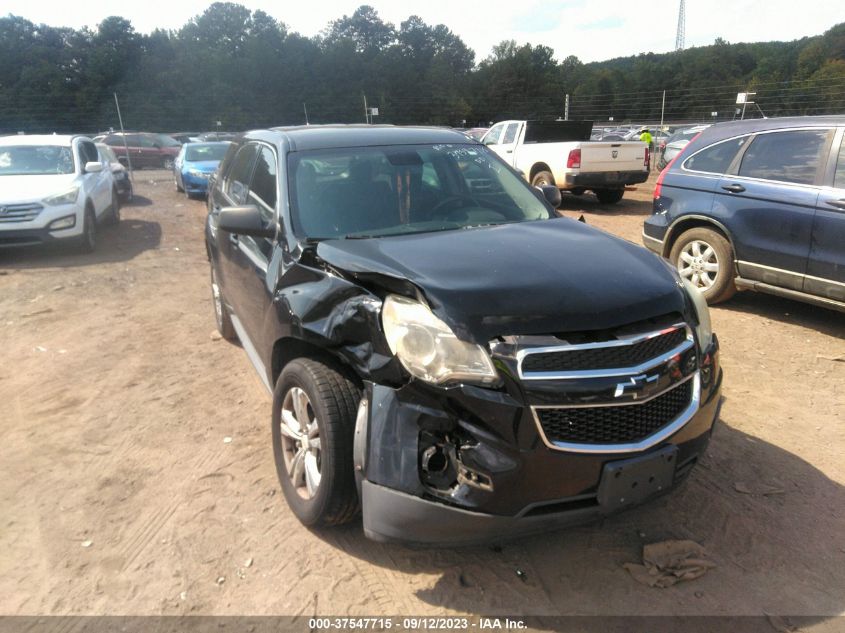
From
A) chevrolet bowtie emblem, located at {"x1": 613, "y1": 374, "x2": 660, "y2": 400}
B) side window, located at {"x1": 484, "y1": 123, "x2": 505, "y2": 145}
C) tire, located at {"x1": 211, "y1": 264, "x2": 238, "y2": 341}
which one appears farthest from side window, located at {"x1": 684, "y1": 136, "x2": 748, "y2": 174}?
side window, located at {"x1": 484, "y1": 123, "x2": 505, "y2": 145}

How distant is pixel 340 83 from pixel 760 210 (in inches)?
1501

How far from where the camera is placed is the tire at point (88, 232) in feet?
30.4

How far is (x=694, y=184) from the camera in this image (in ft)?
21.4

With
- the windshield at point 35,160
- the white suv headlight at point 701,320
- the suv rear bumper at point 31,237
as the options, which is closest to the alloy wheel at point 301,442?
the white suv headlight at point 701,320

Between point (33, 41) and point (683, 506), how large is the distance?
41859 millimetres

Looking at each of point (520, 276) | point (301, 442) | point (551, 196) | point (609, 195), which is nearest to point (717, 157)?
point (551, 196)

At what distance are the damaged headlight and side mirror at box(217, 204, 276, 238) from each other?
1.25 meters

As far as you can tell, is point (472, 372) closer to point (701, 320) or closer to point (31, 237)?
point (701, 320)

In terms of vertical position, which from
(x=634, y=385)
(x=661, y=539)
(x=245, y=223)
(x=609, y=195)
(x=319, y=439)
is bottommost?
(x=661, y=539)

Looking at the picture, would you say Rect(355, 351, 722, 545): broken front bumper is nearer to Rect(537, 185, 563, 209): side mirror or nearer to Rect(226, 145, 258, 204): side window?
Rect(537, 185, 563, 209): side mirror

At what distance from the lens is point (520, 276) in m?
2.71

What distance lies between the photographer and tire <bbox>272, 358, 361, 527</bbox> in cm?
270

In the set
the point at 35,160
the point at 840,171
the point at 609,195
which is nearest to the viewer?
the point at 840,171

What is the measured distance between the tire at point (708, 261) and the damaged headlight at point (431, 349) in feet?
14.2
